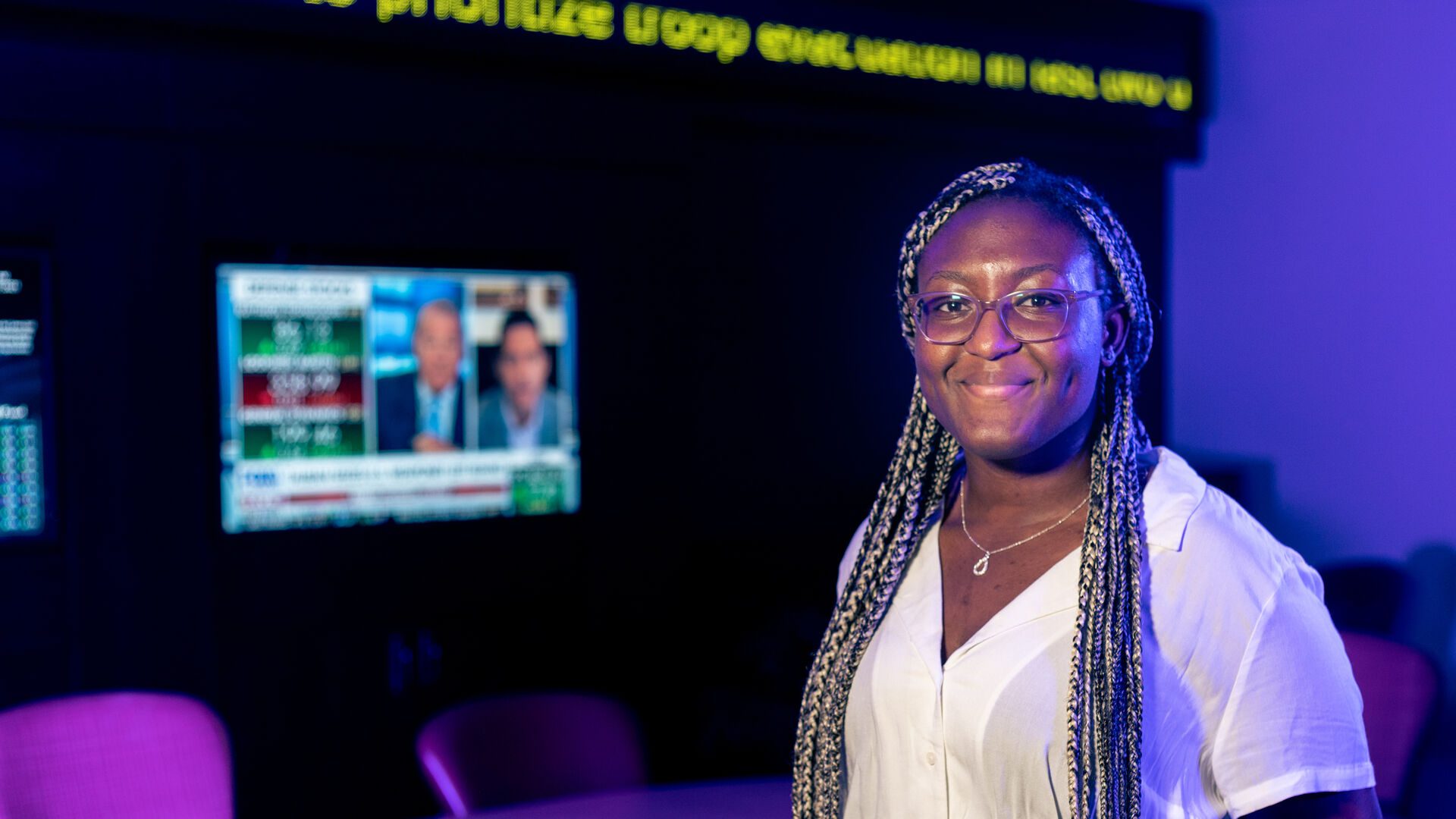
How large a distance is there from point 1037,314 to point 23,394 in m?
3.01

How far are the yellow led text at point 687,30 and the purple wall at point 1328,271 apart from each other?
2096mm

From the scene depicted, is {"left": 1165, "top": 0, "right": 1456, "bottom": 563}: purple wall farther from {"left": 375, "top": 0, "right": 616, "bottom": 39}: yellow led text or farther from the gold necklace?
the gold necklace

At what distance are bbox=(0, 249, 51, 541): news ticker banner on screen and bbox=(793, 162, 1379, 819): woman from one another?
2725 mm

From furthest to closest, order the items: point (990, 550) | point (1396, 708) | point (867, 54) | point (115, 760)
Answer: point (867, 54) < point (1396, 708) < point (115, 760) < point (990, 550)

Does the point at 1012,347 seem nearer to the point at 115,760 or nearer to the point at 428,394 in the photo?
the point at 115,760

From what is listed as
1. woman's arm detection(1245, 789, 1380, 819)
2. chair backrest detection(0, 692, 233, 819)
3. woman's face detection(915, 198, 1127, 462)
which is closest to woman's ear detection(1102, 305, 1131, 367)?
woman's face detection(915, 198, 1127, 462)

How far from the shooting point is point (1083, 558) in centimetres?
128

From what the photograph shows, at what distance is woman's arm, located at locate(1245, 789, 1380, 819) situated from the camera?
120 centimetres

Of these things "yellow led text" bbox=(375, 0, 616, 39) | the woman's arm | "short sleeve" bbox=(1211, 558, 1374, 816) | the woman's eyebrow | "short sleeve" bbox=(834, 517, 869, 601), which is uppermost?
"yellow led text" bbox=(375, 0, 616, 39)

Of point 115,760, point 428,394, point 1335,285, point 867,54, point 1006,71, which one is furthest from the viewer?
point 1006,71

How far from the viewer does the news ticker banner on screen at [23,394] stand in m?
3.23

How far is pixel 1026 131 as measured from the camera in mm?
4621

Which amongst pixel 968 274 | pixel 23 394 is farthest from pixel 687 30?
pixel 968 274

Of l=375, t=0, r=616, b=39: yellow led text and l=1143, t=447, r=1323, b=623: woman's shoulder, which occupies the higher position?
l=375, t=0, r=616, b=39: yellow led text
